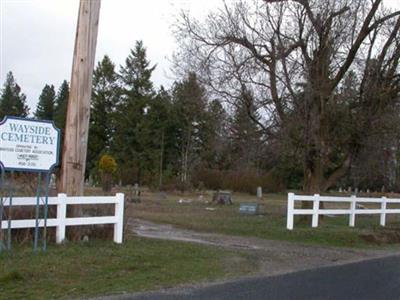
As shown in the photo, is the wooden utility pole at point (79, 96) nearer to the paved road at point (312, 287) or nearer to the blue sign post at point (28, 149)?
the blue sign post at point (28, 149)

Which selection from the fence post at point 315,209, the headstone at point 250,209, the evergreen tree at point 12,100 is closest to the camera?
the fence post at point 315,209

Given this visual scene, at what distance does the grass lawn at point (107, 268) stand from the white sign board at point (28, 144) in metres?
Answer: 1.58

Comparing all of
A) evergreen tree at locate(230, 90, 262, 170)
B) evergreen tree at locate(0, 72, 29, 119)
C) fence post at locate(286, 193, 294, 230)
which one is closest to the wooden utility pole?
fence post at locate(286, 193, 294, 230)

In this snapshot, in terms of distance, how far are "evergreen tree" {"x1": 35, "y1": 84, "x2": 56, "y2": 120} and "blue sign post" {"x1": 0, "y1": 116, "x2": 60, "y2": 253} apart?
335ft

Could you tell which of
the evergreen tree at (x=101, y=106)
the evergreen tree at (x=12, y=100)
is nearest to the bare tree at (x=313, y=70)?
the evergreen tree at (x=101, y=106)

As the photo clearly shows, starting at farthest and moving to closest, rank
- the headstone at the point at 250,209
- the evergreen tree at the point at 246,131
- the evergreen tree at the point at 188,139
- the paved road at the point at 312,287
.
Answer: the evergreen tree at the point at 188,139 < the headstone at the point at 250,209 < the evergreen tree at the point at 246,131 < the paved road at the point at 312,287

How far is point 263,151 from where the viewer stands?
78.8 ft

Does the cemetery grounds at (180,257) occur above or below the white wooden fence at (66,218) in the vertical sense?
below

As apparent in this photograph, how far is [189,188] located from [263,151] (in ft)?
122

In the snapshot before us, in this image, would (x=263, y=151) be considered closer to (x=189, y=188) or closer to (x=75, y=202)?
(x=75, y=202)

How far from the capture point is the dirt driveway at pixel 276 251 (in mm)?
13508

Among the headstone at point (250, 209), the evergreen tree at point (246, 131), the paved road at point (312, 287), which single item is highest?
the evergreen tree at point (246, 131)

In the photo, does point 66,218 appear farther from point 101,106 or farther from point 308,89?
point 101,106

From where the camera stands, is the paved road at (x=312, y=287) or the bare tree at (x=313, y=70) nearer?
the paved road at (x=312, y=287)
